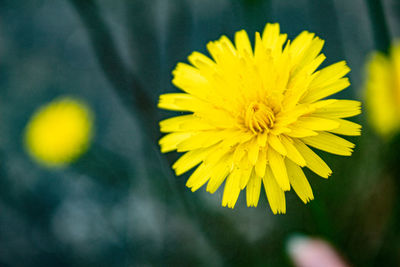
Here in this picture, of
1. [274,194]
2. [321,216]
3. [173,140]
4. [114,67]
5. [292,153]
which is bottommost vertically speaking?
[321,216]

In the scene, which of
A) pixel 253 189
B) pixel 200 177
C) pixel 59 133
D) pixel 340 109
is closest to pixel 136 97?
pixel 59 133

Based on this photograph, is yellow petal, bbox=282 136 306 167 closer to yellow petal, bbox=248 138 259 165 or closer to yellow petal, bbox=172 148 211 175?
yellow petal, bbox=248 138 259 165

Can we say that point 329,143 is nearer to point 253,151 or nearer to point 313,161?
point 313,161

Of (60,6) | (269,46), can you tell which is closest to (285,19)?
(269,46)

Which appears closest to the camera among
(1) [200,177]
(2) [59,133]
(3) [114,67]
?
(1) [200,177]

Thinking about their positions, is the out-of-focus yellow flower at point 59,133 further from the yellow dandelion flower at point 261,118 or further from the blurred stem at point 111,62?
the yellow dandelion flower at point 261,118

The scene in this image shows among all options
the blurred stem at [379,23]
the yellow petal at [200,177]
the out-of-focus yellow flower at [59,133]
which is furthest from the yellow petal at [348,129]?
the out-of-focus yellow flower at [59,133]
